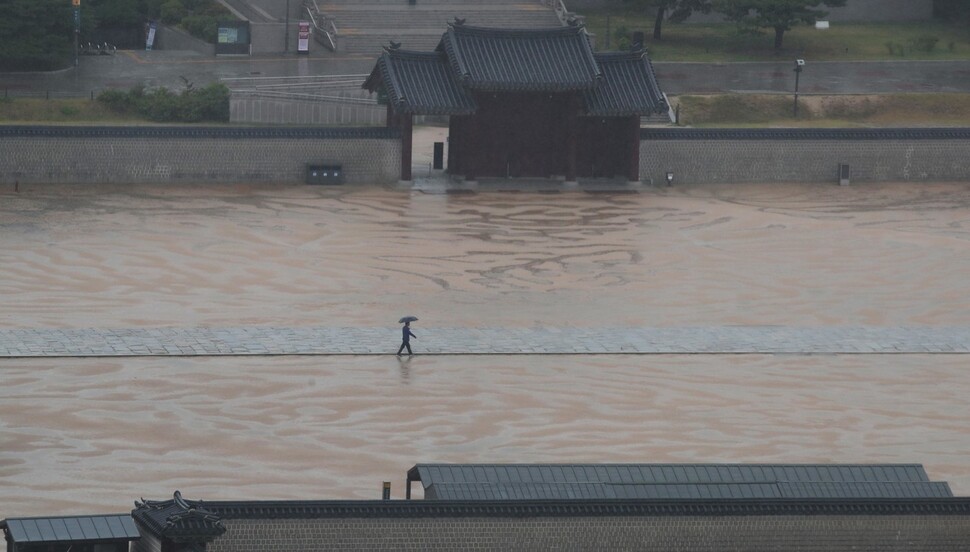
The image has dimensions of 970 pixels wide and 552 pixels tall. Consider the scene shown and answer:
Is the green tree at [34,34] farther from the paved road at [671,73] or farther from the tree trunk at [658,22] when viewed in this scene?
the tree trunk at [658,22]

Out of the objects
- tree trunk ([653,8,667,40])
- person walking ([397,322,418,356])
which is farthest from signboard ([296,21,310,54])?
person walking ([397,322,418,356])

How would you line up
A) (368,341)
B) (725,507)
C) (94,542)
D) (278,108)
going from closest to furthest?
(94,542) < (725,507) < (368,341) < (278,108)

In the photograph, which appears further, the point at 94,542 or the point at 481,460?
the point at 481,460

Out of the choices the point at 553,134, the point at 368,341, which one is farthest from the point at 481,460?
the point at 553,134

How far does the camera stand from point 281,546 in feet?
77.9

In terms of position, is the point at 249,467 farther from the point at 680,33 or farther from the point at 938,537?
the point at 680,33

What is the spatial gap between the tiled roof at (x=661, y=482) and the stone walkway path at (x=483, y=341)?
15.0 m

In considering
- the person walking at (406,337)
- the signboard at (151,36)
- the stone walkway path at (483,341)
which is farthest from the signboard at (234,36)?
the person walking at (406,337)

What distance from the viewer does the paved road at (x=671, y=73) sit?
73.9 metres

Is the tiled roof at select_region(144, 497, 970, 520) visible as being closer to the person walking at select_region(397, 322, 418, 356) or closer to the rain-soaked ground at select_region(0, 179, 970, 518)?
the rain-soaked ground at select_region(0, 179, 970, 518)

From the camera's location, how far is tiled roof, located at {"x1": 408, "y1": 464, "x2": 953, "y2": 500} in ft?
82.6

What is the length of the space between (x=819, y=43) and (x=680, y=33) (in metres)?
6.71

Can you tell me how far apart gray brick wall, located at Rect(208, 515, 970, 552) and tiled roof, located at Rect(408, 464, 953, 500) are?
501mm

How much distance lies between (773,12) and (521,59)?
68.0 feet
